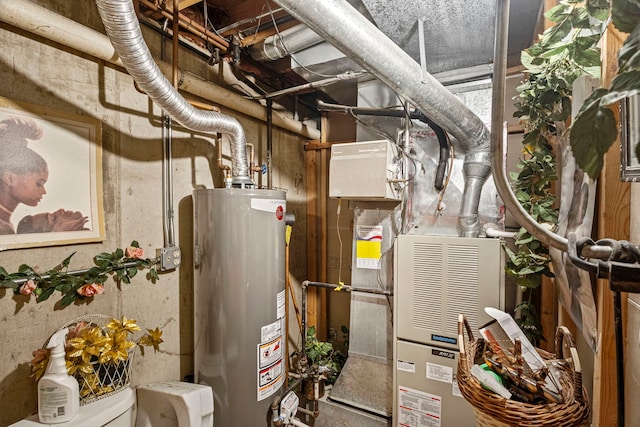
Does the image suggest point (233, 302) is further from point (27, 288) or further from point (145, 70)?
point (145, 70)

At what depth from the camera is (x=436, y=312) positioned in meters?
1.77

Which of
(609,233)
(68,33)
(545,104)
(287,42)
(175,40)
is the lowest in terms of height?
(609,233)

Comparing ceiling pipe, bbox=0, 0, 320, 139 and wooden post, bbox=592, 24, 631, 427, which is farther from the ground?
ceiling pipe, bbox=0, 0, 320, 139

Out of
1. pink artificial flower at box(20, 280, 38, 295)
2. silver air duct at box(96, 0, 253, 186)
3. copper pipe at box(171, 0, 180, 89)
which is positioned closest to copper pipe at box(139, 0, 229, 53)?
copper pipe at box(171, 0, 180, 89)

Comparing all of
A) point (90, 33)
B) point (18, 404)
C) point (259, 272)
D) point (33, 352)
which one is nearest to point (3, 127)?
point (90, 33)

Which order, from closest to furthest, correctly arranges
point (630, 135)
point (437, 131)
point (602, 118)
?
point (602, 118) → point (630, 135) → point (437, 131)

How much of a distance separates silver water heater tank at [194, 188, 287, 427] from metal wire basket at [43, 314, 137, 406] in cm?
40

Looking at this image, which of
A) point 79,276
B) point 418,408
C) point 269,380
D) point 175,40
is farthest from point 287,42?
point 418,408

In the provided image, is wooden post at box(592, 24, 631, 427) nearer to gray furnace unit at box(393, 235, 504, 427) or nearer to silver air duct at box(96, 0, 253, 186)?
gray furnace unit at box(393, 235, 504, 427)

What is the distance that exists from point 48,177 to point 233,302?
984mm

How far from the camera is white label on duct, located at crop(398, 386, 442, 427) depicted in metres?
1.75

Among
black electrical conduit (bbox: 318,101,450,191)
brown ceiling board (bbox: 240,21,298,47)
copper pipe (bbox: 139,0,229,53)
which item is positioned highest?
brown ceiling board (bbox: 240,21,298,47)

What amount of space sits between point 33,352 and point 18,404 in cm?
25

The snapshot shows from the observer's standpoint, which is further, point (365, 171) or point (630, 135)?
point (365, 171)
